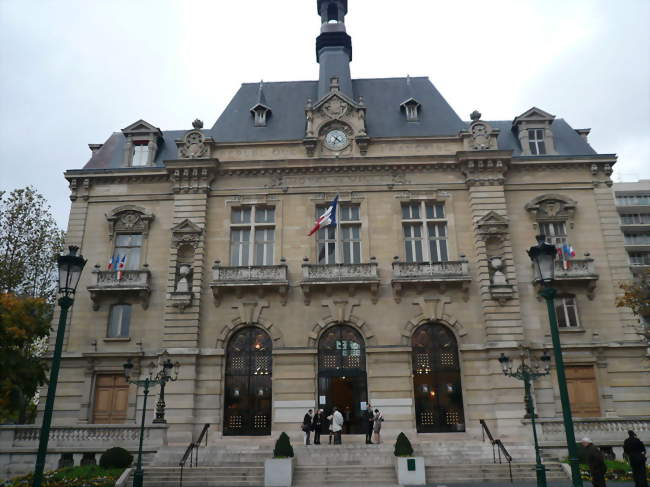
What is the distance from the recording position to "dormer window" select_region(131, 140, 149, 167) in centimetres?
2981

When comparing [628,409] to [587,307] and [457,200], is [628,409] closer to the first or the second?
[587,307]

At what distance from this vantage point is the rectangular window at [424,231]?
88.6 ft

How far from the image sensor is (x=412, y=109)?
1226 inches

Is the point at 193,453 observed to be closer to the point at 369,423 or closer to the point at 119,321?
the point at 369,423

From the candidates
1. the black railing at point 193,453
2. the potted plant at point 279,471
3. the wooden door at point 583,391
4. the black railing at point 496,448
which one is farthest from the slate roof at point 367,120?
the potted plant at point 279,471

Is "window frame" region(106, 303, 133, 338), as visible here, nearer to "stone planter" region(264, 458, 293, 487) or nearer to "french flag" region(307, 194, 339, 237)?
"french flag" region(307, 194, 339, 237)

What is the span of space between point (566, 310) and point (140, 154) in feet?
82.1

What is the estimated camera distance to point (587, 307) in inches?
1012

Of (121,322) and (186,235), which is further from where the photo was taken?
(186,235)

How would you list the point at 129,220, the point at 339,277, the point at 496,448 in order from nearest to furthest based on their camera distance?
1. the point at 496,448
2. the point at 339,277
3. the point at 129,220

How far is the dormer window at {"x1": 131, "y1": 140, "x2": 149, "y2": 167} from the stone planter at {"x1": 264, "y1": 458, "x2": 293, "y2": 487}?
19.0m

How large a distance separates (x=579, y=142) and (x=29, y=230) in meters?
34.1

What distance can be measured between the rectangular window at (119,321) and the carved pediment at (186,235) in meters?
4.15

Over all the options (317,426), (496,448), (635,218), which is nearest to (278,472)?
(317,426)
